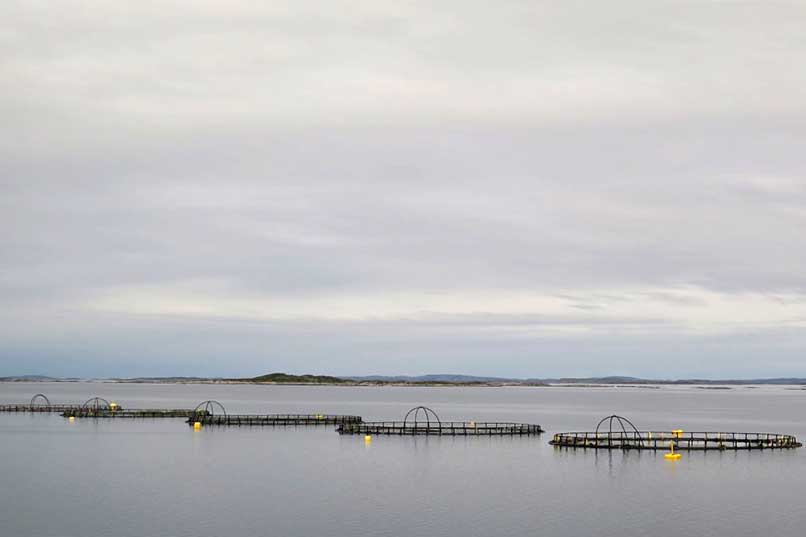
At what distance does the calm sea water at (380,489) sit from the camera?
50.5m

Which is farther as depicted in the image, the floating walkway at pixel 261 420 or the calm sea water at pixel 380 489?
the floating walkway at pixel 261 420

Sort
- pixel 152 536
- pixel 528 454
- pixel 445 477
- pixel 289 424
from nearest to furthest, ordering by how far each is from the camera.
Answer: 1. pixel 152 536
2. pixel 445 477
3. pixel 528 454
4. pixel 289 424

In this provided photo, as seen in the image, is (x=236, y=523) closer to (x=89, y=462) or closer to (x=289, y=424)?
(x=89, y=462)

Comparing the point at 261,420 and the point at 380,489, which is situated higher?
the point at 261,420

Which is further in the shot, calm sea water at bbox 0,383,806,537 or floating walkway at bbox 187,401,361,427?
floating walkway at bbox 187,401,361,427

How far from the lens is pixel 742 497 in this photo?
6081 cm

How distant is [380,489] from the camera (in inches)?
2478

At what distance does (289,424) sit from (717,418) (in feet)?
296

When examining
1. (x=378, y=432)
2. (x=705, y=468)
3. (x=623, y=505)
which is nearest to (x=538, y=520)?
(x=623, y=505)

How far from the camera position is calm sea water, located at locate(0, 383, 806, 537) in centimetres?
5053

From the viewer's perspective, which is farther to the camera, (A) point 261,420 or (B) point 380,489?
(A) point 261,420

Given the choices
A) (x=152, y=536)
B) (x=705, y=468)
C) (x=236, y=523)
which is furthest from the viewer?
(x=705, y=468)

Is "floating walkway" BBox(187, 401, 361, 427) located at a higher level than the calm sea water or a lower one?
higher

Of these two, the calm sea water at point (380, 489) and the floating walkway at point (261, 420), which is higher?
the floating walkway at point (261, 420)
